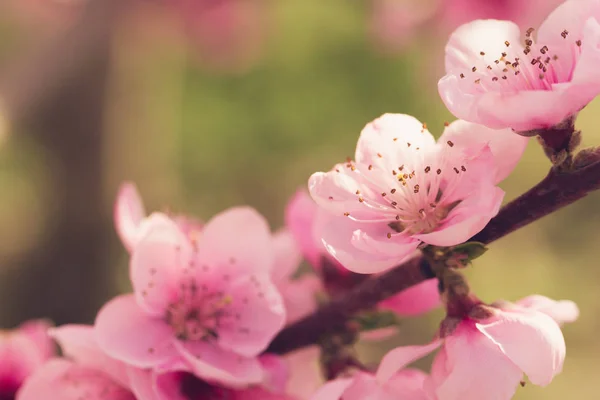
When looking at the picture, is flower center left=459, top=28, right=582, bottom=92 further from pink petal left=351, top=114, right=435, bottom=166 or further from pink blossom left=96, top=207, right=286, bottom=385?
pink blossom left=96, top=207, right=286, bottom=385

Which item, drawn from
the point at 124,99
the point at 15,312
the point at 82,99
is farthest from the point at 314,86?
the point at 15,312

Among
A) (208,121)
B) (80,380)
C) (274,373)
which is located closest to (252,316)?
(274,373)

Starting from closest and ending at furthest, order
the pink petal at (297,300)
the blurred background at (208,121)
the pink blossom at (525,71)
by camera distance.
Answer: the pink blossom at (525,71) < the pink petal at (297,300) < the blurred background at (208,121)

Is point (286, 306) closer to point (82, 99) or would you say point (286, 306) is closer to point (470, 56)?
point (470, 56)

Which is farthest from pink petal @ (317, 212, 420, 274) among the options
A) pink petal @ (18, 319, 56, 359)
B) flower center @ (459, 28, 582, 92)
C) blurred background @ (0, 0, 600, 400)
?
blurred background @ (0, 0, 600, 400)

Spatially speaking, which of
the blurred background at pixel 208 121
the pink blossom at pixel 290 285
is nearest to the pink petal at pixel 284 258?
the pink blossom at pixel 290 285

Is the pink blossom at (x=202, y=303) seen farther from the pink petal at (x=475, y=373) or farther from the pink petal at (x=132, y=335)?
the pink petal at (x=475, y=373)
